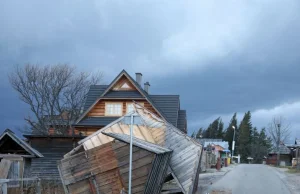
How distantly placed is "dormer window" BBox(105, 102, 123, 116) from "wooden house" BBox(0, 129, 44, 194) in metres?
15.0

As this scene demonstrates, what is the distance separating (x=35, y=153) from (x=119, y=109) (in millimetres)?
16354

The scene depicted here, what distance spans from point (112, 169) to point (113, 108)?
20.7 meters

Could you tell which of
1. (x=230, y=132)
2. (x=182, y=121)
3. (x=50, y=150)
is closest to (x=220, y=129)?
(x=230, y=132)

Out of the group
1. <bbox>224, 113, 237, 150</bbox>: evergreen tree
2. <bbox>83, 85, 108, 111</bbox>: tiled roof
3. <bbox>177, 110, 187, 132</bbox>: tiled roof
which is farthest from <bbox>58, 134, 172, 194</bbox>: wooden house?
<bbox>224, 113, 237, 150</bbox>: evergreen tree

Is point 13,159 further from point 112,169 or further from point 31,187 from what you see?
point 112,169

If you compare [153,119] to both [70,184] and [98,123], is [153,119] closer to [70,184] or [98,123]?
[70,184]

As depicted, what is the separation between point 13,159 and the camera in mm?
17031

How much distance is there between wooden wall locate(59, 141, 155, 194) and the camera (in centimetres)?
1490

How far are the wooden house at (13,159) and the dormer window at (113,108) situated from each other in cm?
1497

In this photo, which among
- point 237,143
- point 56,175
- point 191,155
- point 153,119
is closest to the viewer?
point 191,155

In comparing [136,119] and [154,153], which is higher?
[136,119]

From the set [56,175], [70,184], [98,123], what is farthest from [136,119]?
[98,123]

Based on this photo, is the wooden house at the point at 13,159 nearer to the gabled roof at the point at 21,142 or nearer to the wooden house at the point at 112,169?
the gabled roof at the point at 21,142

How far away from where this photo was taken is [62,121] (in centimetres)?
4928
